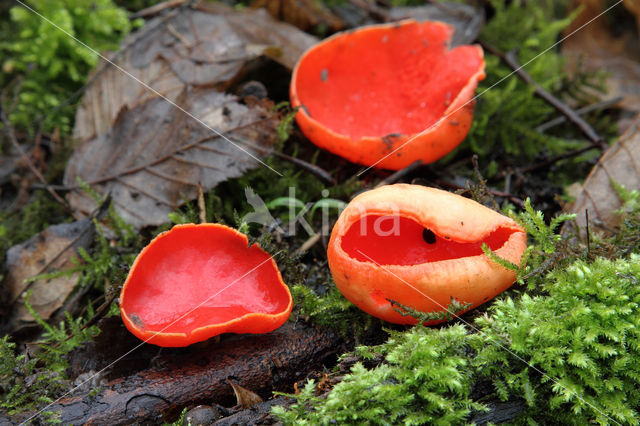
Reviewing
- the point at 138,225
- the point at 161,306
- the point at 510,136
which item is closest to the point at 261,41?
the point at 138,225

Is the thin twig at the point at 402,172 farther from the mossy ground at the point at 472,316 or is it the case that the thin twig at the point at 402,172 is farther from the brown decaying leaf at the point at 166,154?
the brown decaying leaf at the point at 166,154

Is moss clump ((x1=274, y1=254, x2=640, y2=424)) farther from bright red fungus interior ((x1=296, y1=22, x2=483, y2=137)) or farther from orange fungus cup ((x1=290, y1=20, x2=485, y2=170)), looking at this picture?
bright red fungus interior ((x1=296, y1=22, x2=483, y2=137))

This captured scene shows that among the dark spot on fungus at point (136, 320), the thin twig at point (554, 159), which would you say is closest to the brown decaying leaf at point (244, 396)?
the dark spot on fungus at point (136, 320)

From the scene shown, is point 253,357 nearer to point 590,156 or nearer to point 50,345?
point 50,345

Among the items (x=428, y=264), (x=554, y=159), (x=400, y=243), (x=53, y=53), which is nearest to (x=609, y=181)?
(x=554, y=159)

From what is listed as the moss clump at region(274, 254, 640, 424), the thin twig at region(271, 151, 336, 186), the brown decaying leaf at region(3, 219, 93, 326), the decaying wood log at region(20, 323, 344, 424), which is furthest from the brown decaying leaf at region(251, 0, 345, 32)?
the moss clump at region(274, 254, 640, 424)

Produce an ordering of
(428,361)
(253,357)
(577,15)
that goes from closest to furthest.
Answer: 1. (428,361)
2. (253,357)
3. (577,15)
